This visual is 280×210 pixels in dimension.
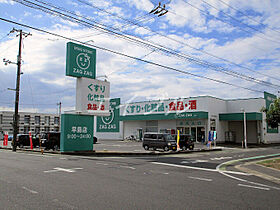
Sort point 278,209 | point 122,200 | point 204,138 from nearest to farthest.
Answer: point 278,209
point 122,200
point 204,138

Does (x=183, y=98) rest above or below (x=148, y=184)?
above

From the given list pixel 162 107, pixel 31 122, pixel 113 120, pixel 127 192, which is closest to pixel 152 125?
pixel 162 107

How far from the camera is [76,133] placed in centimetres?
2073

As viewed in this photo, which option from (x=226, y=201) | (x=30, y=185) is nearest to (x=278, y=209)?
(x=226, y=201)

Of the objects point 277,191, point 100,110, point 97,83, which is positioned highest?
point 97,83

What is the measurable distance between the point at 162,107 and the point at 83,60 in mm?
23642

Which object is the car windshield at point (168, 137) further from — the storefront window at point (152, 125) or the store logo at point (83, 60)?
the storefront window at point (152, 125)

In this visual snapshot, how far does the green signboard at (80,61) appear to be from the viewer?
20.2 m

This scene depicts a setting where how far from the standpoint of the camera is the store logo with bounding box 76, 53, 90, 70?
20875 mm

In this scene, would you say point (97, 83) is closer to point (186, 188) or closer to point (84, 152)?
point (84, 152)

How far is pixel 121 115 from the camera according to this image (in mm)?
49438

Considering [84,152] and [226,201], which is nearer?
[226,201]

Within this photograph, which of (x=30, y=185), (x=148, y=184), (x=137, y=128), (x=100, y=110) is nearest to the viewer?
(x=30, y=185)

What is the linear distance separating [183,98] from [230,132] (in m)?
9.35
